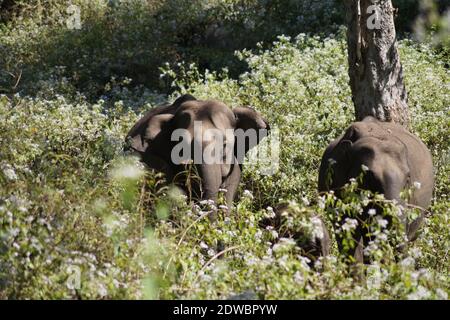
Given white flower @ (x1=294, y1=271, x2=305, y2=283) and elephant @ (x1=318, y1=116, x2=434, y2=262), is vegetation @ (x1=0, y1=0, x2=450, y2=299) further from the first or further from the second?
elephant @ (x1=318, y1=116, x2=434, y2=262)

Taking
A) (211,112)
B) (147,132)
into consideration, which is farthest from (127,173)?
(147,132)

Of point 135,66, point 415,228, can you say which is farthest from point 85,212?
point 135,66

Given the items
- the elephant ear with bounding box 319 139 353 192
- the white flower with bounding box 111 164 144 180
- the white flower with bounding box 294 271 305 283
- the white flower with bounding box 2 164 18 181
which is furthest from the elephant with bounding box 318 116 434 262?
the white flower with bounding box 2 164 18 181

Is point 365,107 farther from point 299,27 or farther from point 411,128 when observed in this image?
point 299,27

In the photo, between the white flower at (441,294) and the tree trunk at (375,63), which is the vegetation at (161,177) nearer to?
the white flower at (441,294)

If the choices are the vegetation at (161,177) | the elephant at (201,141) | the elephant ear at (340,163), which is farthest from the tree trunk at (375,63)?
the elephant ear at (340,163)

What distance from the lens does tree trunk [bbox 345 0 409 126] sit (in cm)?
1361

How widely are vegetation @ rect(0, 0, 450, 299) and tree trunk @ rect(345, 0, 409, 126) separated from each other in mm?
484

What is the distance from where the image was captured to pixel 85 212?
8.55 m

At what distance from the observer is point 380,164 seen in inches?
399

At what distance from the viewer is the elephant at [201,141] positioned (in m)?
11.2

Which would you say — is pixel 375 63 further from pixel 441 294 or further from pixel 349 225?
pixel 441 294

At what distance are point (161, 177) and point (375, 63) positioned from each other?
367 cm

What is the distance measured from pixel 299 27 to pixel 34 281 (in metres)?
13.6
